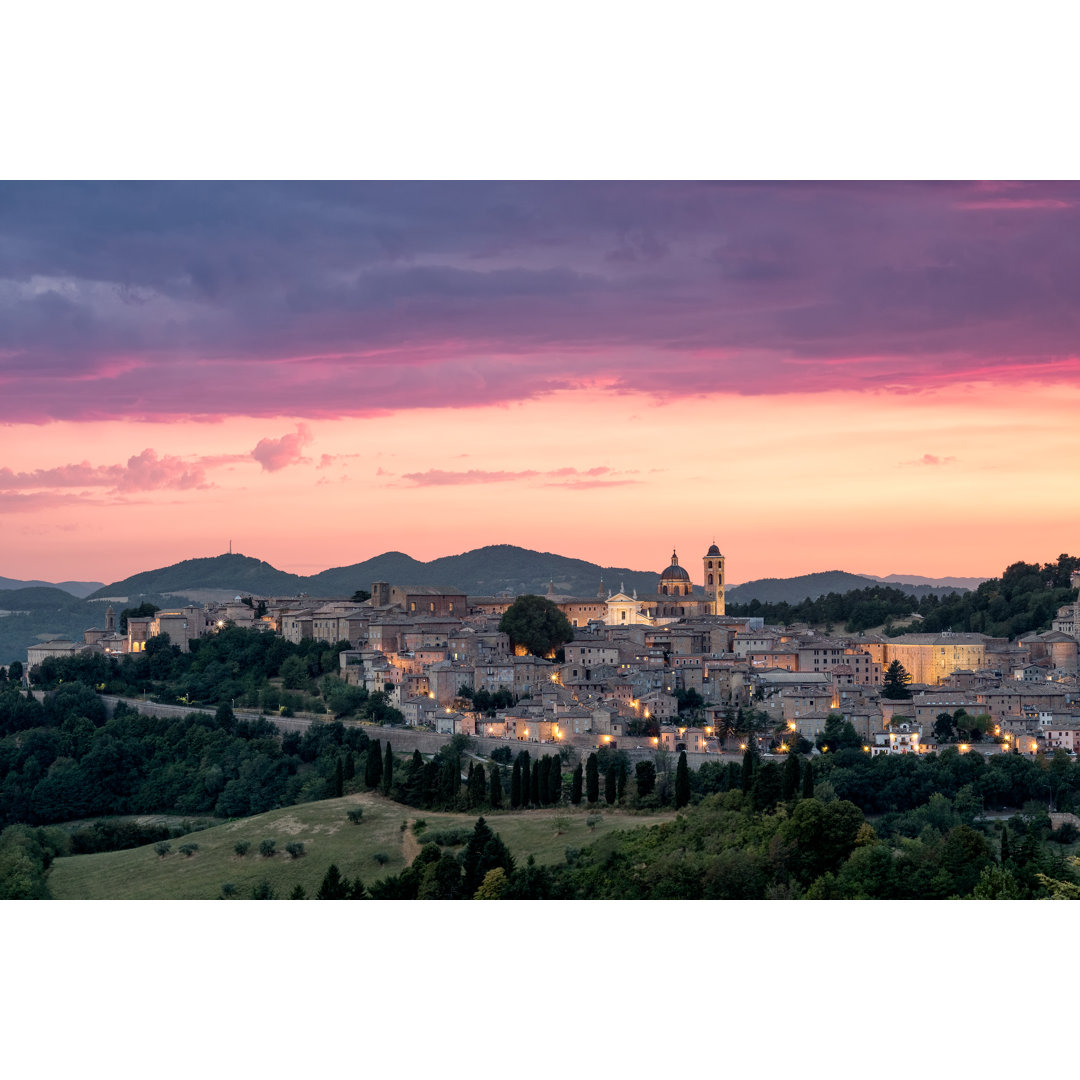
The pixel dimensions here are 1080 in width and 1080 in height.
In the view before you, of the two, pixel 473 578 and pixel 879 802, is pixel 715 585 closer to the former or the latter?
pixel 473 578

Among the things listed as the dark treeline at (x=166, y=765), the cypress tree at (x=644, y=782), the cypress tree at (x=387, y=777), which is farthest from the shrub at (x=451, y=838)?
the dark treeline at (x=166, y=765)

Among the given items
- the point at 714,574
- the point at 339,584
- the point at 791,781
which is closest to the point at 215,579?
the point at 339,584

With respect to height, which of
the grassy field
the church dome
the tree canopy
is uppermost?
the church dome

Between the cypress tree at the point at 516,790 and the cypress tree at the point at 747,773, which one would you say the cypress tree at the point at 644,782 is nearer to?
the cypress tree at the point at 747,773

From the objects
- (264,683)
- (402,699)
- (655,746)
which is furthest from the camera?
(264,683)

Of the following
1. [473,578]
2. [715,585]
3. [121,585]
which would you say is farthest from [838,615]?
[121,585]

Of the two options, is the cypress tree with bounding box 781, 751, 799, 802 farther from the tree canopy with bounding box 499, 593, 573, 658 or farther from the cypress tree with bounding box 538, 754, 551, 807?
the tree canopy with bounding box 499, 593, 573, 658

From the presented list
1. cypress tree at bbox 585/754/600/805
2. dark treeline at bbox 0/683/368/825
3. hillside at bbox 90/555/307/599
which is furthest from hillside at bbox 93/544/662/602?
cypress tree at bbox 585/754/600/805
